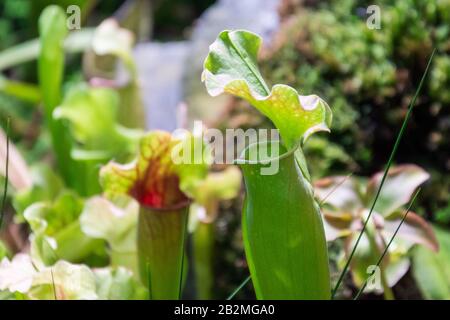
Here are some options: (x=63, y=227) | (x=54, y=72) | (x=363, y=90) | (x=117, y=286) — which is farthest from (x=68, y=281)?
(x=363, y=90)

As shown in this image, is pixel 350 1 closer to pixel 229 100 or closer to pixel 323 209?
pixel 229 100

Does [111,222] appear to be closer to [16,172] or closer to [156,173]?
[156,173]

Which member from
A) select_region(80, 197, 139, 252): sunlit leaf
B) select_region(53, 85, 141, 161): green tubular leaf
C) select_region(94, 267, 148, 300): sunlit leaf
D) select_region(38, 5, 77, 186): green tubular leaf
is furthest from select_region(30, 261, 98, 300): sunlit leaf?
select_region(38, 5, 77, 186): green tubular leaf

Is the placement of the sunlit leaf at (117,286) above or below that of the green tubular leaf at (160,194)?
below

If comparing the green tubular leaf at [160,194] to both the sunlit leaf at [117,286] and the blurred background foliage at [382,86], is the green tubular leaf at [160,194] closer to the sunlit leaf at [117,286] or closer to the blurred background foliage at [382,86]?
the sunlit leaf at [117,286]

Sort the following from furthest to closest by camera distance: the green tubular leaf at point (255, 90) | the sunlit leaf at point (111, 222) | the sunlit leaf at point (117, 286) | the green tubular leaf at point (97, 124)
→ the green tubular leaf at point (97, 124) → the sunlit leaf at point (111, 222) → the sunlit leaf at point (117, 286) → the green tubular leaf at point (255, 90)

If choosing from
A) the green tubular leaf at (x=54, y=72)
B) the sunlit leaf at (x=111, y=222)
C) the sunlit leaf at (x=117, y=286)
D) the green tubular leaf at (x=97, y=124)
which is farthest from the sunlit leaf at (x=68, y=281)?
the green tubular leaf at (x=54, y=72)

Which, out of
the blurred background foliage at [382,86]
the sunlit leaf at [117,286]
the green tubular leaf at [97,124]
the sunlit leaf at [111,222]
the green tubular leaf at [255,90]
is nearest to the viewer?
the green tubular leaf at [255,90]
